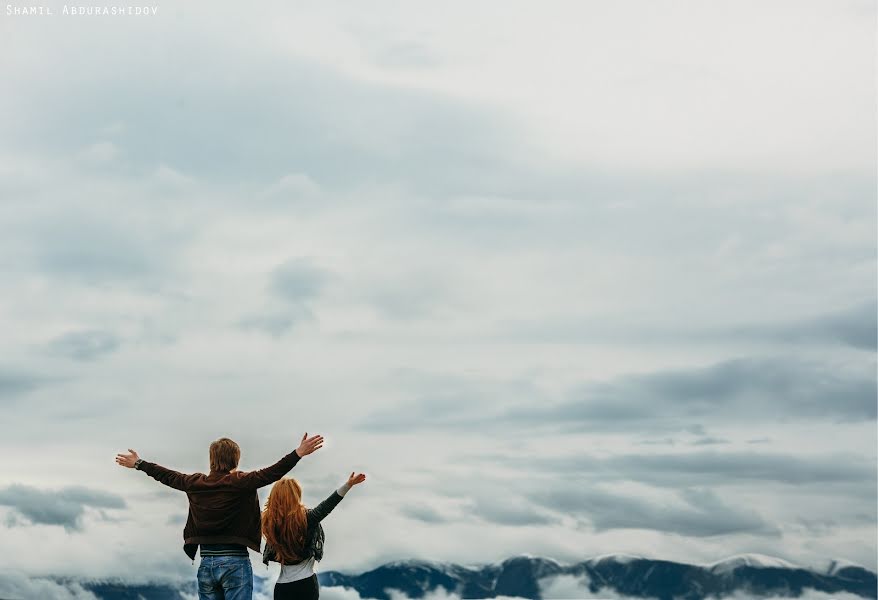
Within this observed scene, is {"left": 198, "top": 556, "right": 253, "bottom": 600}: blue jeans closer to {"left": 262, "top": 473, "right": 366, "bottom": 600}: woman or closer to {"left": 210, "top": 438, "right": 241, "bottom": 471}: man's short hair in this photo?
{"left": 262, "top": 473, "right": 366, "bottom": 600}: woman

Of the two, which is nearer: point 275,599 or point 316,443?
point 316,443

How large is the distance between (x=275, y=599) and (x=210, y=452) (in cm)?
272

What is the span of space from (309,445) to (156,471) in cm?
261

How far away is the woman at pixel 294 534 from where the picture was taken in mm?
16953

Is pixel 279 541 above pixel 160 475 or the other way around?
the other way around

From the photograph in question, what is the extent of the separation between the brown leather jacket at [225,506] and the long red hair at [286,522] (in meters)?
0.47

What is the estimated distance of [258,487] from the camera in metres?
16.3

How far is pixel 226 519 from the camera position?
1627 cm

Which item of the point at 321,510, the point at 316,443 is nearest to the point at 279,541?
the point at 321,510

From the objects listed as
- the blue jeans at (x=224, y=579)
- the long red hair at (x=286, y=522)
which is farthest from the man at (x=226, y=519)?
the long red hair at (x=286, y=522)

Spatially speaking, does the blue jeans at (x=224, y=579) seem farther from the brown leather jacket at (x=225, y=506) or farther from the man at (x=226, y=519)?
the brown leather jacket at (x=225, y=506)

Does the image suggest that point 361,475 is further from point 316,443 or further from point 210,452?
point 210,452

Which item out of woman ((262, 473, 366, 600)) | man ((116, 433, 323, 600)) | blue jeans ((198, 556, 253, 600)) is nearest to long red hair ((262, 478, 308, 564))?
woman ((262, 473, 366, 600))

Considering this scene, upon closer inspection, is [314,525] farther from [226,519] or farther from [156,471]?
[156,471]
